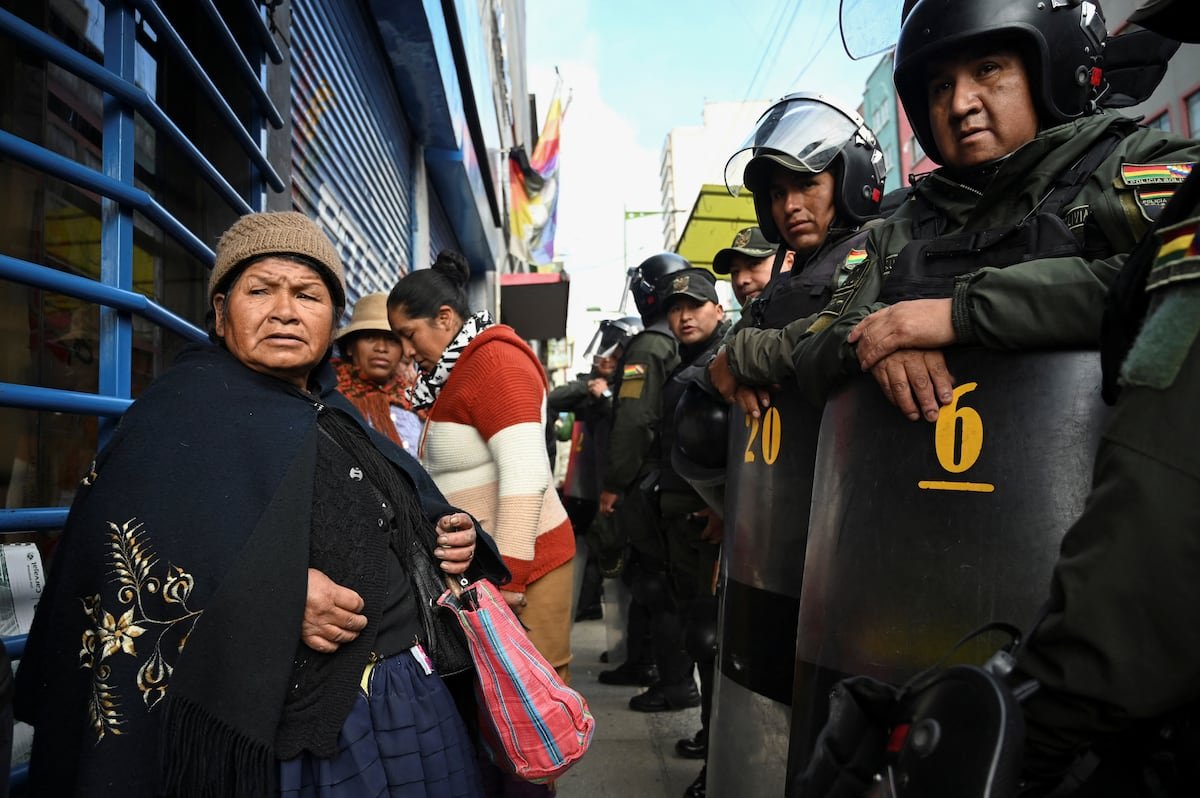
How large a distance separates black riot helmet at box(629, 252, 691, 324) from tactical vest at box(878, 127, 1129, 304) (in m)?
3.69

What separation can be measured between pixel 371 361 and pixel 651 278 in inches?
88.5

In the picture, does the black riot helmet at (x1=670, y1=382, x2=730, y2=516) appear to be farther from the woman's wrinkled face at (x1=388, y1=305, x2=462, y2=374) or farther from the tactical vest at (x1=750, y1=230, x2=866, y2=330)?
the woman's wrinkled face at (x1=388, y1=305, x2=462, y2=374)

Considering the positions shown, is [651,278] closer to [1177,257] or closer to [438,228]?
[438,228]

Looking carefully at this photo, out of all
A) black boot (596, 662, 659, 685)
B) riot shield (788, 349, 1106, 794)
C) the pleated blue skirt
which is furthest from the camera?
black boot (596, 662, 659, 685)

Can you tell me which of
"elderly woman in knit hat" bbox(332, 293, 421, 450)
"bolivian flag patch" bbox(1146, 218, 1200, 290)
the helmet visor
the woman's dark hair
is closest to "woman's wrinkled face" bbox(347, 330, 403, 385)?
"elderly woman in knit hat" bbox(332, 293, 421, 450)

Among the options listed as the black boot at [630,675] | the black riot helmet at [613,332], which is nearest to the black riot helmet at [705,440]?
the black boot at [630,675]

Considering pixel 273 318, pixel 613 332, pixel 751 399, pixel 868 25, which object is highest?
pixel 868 25

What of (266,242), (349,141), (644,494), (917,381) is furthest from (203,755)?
(349,141)

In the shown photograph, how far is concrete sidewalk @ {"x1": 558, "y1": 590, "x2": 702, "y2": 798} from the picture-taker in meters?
3.75

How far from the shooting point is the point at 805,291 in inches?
104

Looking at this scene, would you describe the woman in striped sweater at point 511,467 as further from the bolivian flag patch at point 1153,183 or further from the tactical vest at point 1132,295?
the tactical vest at point 1132,295

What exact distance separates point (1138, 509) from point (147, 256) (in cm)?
284

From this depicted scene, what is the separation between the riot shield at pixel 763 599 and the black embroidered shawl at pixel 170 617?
100cm

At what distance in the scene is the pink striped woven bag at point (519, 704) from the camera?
1807 mm
